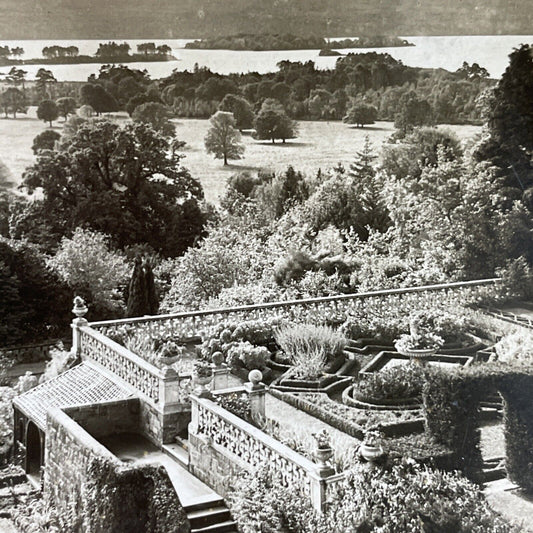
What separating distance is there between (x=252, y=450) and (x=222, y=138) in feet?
51.6

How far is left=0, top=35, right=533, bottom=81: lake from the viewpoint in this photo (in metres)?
20.4

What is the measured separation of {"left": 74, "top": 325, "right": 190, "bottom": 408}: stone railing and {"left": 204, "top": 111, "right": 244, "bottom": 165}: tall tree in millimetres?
10510

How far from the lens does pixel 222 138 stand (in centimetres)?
2402

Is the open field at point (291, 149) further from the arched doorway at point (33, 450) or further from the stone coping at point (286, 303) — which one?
the arched doorway at point (33, 450)

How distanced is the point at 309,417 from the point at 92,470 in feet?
12.6

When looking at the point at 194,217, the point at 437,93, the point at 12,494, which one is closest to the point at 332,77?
the point at 437,93

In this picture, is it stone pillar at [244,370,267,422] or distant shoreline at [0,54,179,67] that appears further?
distant shoreline at [0,54,179,67]

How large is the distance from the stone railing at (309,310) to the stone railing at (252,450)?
16.1 feet

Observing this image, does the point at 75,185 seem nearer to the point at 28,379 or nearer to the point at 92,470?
the point at 28,379

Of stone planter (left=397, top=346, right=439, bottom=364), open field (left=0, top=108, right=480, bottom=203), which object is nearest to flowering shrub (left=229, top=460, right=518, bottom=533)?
stone planter (left=397, top=346, right=439, bottom=364)

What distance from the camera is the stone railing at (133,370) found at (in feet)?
37.2

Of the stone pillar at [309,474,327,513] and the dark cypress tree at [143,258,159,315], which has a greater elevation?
the stone pillar at [309,474,327,513]

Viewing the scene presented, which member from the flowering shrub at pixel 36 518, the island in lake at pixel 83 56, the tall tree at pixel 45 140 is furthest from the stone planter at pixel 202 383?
the tall tree at pixel 45 140

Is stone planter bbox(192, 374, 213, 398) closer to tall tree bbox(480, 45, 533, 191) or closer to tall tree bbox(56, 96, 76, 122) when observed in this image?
tall tree bbox(480, 45, 533, 191)
